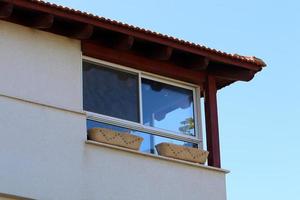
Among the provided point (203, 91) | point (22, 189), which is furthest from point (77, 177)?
point (203, 91)

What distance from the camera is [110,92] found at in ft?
54.2

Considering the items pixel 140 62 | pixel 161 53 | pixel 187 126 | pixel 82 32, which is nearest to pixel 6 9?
pixel 82 32

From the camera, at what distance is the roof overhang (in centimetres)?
1546

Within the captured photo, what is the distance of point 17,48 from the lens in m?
15.4

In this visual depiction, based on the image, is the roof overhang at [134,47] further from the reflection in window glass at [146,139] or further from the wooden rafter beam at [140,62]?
the reflection in window glass at [146,139]

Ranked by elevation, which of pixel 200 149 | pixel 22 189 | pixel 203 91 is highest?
pixel 203 91

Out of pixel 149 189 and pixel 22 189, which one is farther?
pixel 149 189

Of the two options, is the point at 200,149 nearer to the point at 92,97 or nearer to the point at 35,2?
the point at 92,97

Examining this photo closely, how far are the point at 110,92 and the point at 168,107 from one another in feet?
3.89

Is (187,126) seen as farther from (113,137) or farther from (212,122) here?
(113,137)

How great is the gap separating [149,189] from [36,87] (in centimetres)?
227

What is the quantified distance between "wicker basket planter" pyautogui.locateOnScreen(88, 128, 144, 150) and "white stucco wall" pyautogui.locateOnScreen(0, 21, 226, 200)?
0.55 ft

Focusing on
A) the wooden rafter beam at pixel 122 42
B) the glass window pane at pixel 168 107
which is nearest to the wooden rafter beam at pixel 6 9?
the wooden rafter beam at pixel 122 42

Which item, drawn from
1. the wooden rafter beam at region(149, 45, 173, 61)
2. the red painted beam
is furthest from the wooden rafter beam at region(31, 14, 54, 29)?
the red painted beam
